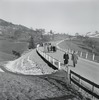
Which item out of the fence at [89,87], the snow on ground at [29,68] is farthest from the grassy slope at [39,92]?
the snow on ground at [29,68]

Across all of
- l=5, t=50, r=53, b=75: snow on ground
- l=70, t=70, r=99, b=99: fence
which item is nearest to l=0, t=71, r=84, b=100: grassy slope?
l=70, t=70, r=99, b=99: fence

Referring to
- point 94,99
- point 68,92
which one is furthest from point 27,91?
point 94,99

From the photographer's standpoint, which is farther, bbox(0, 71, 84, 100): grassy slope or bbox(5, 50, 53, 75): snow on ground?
bbox(5, 50, 53, 75): snow on ground

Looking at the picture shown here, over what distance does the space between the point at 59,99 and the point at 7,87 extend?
3.46 metres

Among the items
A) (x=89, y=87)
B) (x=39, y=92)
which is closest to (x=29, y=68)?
(x=39, y=92)

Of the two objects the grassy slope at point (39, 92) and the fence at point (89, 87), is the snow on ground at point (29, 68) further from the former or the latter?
the fence at point (89, 87)

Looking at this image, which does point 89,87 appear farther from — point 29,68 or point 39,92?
point 29,68

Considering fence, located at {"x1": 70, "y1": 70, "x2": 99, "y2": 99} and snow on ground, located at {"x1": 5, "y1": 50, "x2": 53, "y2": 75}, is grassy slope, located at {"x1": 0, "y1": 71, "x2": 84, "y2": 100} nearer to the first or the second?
fence, located at {"x1": 70, "y1": 70, "x2": 99, "y2": 99}

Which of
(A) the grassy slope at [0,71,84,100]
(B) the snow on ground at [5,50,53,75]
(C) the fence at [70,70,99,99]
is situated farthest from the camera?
(B) the snow on ground at [5,50,53,75]

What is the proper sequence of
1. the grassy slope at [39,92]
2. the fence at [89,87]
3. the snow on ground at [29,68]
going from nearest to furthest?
the fence at [89,87], the grassy slope at [39,92], the snow on ground at [29,68]

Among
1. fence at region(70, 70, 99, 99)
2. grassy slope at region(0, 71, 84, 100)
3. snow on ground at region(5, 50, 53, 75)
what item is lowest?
snow on ground at region(5, 50, 53, 75)

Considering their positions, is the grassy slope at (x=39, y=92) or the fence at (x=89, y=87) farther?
the grassy slope at (x=39, y=92)

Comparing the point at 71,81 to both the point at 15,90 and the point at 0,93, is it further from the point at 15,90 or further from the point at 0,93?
the point at 0,93

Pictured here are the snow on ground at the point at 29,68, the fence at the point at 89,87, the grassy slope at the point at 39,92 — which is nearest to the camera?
the fence at the point at 89,87
